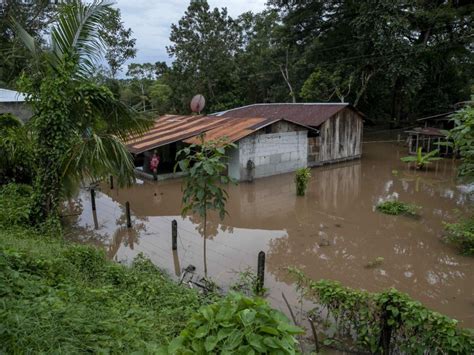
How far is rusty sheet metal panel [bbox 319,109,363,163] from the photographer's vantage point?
68.1ft

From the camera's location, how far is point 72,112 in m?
8.38

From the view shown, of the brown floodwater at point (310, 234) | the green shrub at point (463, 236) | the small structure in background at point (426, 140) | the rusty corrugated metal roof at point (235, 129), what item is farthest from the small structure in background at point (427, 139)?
the green shrub at point (463, 236)

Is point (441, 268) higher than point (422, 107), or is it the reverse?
point (422, 107)

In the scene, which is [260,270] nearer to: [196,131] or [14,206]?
[14,206]

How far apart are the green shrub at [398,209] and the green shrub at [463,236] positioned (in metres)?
2.11

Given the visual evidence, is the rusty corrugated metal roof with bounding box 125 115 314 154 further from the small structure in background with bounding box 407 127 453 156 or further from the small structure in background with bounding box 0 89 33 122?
the small structure in background with bounding box 407 127 453 156

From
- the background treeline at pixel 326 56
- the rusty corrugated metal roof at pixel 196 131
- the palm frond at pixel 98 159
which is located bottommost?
the palm frond at pixel 98 159

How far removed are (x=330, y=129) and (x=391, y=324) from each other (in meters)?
16.7

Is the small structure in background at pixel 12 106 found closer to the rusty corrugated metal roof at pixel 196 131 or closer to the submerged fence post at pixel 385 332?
the rusty corrugated metal roof at pixel 196 131

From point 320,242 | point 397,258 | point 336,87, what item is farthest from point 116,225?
point 336,87

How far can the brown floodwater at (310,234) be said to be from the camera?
835 cm

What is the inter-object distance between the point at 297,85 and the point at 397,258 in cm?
2669

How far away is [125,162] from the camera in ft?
26.8

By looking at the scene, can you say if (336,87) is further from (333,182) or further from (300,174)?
(300,174)
